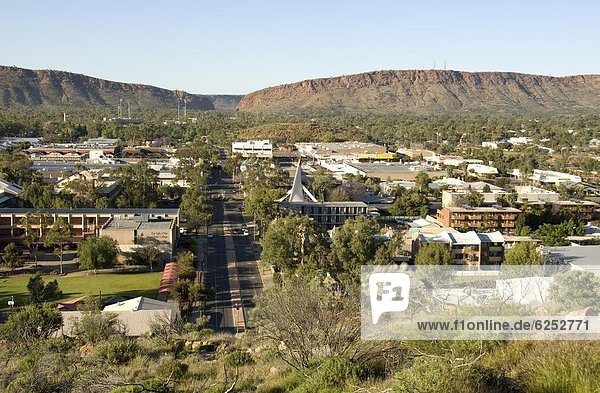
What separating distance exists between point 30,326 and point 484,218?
24533 mm

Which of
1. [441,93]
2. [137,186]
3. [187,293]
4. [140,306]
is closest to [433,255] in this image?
[187,293]

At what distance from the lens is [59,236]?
2661 cm

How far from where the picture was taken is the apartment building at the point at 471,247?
25550 millimetres

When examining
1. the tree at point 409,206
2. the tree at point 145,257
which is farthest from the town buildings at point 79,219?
the tree at point 409,206

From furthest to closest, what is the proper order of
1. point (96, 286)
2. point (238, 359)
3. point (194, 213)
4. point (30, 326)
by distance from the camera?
point (194, 213) < point (96, 286) < point (30, 326) < point (238, 359)

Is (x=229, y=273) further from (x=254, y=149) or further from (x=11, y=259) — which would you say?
(x=254, y=149)

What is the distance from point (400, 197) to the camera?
3766 cm

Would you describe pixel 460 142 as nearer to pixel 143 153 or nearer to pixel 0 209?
pixel 143 153

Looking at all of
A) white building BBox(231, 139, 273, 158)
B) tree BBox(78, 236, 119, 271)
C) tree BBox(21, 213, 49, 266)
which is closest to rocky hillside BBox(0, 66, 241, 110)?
white building BBox(231, 139, 273, 158)

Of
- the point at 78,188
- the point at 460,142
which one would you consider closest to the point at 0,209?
the point at 78,188

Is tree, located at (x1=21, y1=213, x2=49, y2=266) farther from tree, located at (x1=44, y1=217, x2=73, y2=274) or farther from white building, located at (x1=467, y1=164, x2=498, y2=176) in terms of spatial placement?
white building, located at (x1=467, y1=164, x2=498, y2=176)

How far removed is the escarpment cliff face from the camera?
166250mm

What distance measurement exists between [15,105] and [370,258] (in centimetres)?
13768

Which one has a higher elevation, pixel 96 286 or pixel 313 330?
pixel 313 330
